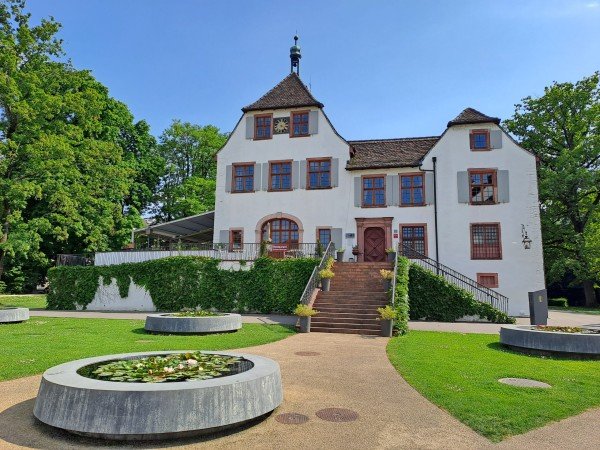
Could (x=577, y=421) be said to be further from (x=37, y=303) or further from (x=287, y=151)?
(x=37, y=303)

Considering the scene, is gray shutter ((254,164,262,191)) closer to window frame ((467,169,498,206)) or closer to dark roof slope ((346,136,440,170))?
dark roof slope ((346,136,440,170))

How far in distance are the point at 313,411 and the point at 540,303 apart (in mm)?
10851

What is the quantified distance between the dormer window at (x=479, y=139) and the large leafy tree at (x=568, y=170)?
363 inches

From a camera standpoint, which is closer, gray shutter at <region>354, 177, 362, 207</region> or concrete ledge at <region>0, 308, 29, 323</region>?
concrete ledge at <region>0, 308, 29, 323</region>

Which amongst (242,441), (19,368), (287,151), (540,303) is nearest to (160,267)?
(287,151)

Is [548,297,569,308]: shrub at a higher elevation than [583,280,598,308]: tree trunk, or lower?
lower

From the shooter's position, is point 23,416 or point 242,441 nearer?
point 242,441

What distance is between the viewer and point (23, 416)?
561 cm

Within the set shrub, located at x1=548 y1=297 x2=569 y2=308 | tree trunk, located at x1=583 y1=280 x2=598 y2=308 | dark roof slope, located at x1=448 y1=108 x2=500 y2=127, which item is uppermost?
dark roof slope, located at x1=448 y1=108 x2=500 y2=127

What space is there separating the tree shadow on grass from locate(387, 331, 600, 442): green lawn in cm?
299

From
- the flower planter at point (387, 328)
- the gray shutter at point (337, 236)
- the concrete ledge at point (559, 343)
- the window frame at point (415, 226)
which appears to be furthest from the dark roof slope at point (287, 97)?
the concrete ledge at point (559, 343)

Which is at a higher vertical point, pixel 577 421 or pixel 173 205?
pixel 173 205

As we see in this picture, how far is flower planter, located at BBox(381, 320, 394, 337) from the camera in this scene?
14148 mm

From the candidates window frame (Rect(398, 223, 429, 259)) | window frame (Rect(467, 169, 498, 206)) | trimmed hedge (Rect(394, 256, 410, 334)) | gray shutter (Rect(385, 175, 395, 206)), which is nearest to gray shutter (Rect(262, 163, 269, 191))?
gray shutter (Rect(385, 175, 395, 206))
